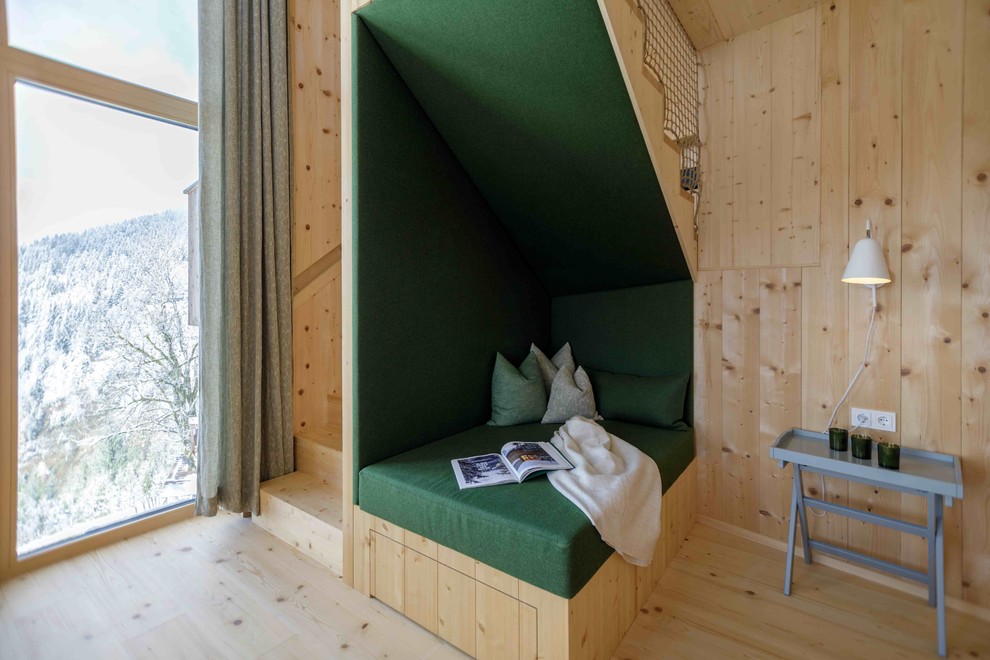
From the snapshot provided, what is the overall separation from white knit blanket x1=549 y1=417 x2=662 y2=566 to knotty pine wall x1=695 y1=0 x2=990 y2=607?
84 centimetres

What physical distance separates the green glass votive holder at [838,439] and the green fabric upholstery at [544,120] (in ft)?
3.18

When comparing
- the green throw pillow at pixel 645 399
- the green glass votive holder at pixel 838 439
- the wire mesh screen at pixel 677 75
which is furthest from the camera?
the green throw pillow at pixel 645 399

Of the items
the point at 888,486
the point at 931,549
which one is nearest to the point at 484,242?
the point at 888,486

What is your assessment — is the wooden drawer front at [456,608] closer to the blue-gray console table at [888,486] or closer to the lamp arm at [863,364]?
the blue-gray console table at [888,486]

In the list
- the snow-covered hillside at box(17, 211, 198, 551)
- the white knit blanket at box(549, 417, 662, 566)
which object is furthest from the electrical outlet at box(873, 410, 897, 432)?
the snow-covered hillside at box(17, 211, 198, 551)

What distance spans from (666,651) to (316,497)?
165cm

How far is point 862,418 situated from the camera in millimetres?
1939

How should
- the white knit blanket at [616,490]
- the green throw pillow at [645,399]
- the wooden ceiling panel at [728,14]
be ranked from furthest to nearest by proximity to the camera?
the green throw pillow at [645,399] → the wooden ceiling panel at [728,14] → the white knit blanket at [616,490]

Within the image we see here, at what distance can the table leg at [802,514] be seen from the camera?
1855 millimetres

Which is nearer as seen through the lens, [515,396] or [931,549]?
[931,549]

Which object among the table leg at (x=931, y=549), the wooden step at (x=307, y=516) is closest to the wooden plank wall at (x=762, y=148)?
the table leg at (x=931, y=549)

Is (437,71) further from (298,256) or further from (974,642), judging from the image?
(974,642)

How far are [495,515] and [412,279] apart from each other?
1.07m

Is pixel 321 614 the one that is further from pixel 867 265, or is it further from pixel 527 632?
pixel 867 265
